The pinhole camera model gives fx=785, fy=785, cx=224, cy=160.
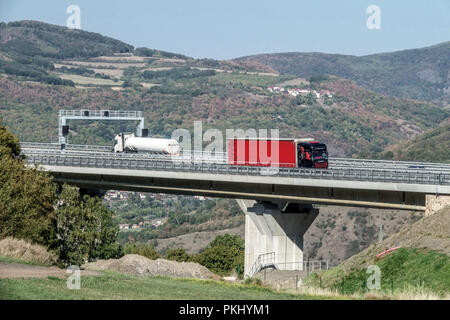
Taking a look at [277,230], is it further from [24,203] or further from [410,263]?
[410,263]

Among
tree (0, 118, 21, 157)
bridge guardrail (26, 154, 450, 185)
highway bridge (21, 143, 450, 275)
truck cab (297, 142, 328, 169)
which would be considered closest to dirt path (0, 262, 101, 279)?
bridge guardrail (26, 154, 450, 185)

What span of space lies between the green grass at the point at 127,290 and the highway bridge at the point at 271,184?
2279 centimetres

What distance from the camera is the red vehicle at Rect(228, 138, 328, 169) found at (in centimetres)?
6550

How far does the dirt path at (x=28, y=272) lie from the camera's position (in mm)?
31950

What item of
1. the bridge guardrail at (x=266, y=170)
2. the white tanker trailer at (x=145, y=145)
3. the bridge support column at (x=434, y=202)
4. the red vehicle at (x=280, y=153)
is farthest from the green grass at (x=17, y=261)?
the white tanker trailer at (x=145, y=145)

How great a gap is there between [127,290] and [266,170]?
113 feet

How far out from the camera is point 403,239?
4631cm

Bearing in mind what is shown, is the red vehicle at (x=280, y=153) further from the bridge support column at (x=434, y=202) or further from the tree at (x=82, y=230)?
the bridge support column at (x=434, y=202)

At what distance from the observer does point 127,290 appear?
1201 inches

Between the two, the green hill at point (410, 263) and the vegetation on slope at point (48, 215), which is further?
the vegetation on slope at point (48, 215)

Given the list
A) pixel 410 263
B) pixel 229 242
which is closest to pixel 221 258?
pixel 229 242

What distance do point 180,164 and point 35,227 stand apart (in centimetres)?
1795

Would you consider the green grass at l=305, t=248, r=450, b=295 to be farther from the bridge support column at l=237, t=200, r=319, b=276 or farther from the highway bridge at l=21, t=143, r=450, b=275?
the bridge support column at l=237, t=200, r=319, b=276

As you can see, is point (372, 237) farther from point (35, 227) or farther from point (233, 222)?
point (35, 227)
